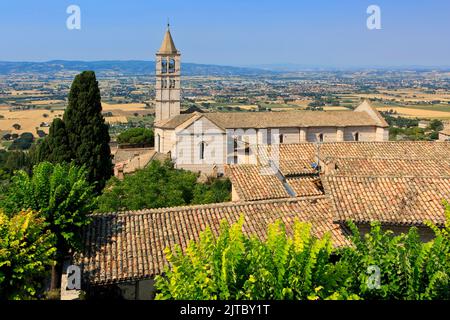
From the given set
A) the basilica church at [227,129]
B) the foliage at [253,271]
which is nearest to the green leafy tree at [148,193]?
the foliage at [253,271]

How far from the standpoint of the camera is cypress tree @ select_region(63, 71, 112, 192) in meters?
32.3

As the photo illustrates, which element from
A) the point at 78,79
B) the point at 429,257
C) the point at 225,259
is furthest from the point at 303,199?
the point at 78,79

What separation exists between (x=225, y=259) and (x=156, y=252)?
5521 mm

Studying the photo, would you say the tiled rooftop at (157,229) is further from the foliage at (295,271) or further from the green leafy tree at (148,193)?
the green leafy tree at (148,193)

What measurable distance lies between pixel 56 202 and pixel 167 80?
39.6 m

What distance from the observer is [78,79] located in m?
33.8

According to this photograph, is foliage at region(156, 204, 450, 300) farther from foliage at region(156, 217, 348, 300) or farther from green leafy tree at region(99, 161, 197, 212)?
green leafy tree at region(99, 161, 197, 212)

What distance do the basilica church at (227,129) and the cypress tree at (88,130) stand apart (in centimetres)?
766

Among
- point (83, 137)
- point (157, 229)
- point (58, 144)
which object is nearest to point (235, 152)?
point (83, 137)

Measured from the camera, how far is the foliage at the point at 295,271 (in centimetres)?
724

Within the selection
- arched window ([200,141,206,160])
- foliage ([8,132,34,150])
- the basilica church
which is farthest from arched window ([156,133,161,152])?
foliage ([8,132,34,150])
